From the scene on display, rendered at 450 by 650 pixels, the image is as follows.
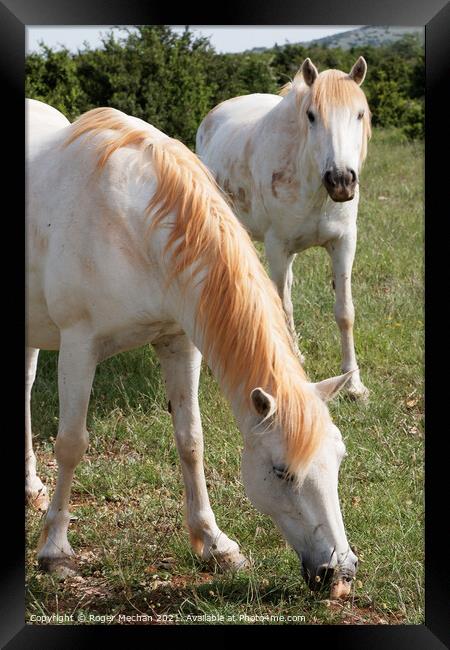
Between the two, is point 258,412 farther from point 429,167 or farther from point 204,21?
point 204,21

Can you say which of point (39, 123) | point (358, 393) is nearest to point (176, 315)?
point (39, 123)

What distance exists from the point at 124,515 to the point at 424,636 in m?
1.40

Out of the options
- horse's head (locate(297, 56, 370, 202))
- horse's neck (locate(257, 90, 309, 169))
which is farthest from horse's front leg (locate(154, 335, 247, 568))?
horse's neck (locate(257, 90, 309, 169))

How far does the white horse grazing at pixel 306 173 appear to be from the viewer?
14.8 ft

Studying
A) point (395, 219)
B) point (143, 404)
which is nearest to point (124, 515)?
point (143, 404)

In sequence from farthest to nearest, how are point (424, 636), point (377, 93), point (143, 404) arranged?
point (377, 93)
point (143, 404)
point (424, 636)

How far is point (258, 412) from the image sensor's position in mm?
2654

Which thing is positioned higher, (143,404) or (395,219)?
(395,219)

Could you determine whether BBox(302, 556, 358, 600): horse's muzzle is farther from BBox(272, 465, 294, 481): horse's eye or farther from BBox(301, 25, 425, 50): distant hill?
BBox(301, 25, 425, 50): distant hill

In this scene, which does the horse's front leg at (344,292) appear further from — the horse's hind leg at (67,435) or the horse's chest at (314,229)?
the horse's hind leg at (67,435)

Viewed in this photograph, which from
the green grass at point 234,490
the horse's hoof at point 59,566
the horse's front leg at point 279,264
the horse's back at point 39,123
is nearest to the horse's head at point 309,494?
the green grass at point 234,490

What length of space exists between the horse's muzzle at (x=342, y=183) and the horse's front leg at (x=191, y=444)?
143cm

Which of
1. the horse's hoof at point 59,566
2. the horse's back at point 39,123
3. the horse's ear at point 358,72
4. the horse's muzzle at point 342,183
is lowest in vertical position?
the horse's hoof at point 59,566

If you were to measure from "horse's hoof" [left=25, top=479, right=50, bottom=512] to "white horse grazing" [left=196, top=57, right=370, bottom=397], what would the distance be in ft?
5.65
